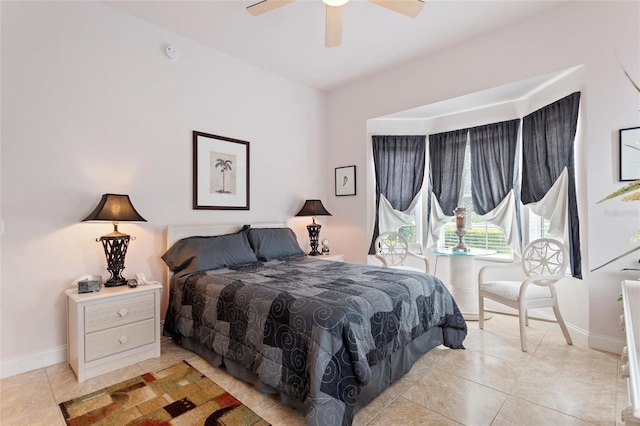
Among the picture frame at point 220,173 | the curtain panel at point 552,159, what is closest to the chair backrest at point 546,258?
the curtain panel at point 552,159

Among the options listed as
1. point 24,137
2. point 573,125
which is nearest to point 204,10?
point 24,137

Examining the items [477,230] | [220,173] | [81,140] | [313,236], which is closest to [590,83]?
[477,230]

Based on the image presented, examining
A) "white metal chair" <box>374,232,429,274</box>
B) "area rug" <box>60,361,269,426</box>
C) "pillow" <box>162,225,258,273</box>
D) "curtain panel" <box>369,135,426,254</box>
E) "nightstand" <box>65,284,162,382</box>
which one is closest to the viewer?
"area rug" <box>60,361,269,426</box>

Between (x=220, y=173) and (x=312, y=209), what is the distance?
50.5 inches

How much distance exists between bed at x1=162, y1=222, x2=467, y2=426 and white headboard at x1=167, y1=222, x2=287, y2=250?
10mm

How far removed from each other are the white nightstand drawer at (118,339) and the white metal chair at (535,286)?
3.13 m

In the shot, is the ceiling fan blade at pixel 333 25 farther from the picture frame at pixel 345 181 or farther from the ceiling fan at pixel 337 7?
the picture frame at pixel 345 181

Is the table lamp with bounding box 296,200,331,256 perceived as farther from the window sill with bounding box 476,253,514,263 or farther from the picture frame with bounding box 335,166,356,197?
the window sill with bounding box 476,253,514,263

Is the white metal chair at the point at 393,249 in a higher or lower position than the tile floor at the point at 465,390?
higher

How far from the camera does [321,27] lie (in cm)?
312

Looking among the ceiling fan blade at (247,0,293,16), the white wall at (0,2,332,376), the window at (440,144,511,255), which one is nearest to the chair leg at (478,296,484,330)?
the window at (440,144,511,255)

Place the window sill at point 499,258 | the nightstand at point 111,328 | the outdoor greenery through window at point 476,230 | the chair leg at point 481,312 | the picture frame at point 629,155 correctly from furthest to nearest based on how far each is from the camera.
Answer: the window sill at point 499,258 < the outdoor greenery through window at point 476,230 < the chair leg at point 481,312 < the picture frame at point 629,155 < the nightstand at point 111,328

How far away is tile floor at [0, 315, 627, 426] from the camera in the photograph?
5.99 ft

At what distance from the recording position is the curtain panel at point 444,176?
4145 millimetres
